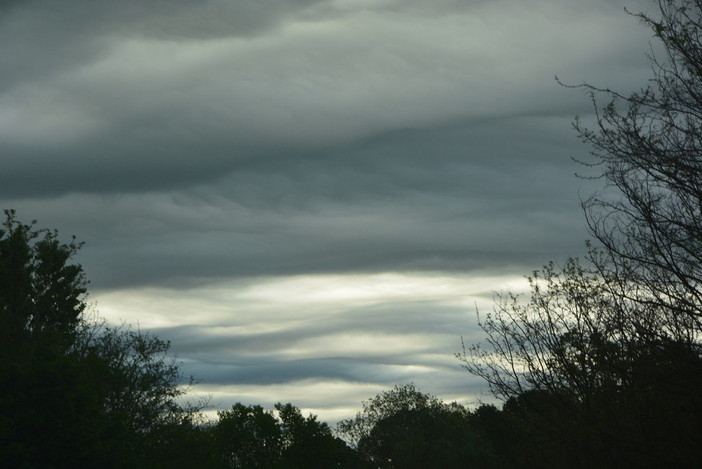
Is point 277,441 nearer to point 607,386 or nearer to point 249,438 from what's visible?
point 249,438

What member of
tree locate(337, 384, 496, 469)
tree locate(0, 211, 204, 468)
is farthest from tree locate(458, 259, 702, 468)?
tree locate(337, 384, 496, 469)

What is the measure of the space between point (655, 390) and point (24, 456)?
26.5m

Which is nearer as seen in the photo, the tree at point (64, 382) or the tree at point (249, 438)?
the tree at point (64, 382)

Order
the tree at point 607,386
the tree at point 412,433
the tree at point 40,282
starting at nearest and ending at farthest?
the tree at point 607,386 < the tree at point 40,282 < the tree at point 412,433

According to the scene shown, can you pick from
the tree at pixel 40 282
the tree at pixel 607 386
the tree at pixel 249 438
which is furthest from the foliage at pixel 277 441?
the tree at pixel 607 386

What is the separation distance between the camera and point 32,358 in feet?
119

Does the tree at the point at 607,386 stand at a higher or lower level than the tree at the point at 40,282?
lower

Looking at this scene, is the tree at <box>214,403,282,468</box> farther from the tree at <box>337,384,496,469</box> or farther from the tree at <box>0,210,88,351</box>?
the tree at <box>0,210,88,351</box>

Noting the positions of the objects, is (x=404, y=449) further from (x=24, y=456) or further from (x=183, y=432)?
(x=24, y=456)

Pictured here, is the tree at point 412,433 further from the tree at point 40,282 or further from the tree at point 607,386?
the tree at point 607,386

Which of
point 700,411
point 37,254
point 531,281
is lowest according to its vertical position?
point 700,411

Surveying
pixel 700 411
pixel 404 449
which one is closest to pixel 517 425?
pixel 700 411

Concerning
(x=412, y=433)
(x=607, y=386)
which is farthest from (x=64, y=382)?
(x=412, y=433)

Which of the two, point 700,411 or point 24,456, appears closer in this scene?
point 700,411
